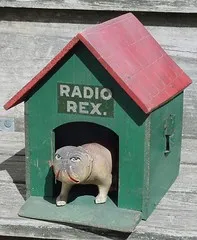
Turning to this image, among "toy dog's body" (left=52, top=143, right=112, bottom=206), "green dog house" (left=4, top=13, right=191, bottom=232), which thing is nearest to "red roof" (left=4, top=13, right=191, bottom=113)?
"green dog house" (left=4, top=13, right=191, bottom=232)

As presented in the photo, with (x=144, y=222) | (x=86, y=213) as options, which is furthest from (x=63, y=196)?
(x=144, y=222)

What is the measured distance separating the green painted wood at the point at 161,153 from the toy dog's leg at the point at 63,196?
0.51ft

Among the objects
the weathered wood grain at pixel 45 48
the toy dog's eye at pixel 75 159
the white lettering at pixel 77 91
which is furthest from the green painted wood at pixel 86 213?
the weathered wood grain at pixel 45 48

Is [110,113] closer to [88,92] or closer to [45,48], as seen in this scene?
[88,92]

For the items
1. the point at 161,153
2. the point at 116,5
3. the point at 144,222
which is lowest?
the point at 144,222

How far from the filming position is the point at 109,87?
1375 millimetres

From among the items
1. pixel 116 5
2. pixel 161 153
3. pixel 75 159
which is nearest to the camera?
pixel 75 159

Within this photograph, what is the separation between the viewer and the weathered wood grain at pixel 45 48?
6.54 ft

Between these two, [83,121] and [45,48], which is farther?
[45,48]

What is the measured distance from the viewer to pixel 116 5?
195cm

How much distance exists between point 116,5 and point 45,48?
0.24 metres

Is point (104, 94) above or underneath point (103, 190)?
above

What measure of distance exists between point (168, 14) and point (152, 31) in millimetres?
62

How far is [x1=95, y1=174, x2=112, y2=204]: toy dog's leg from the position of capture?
145 centimetres
